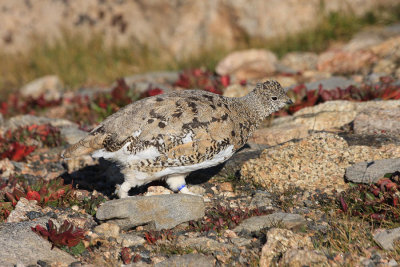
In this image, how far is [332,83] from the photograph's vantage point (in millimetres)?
9164

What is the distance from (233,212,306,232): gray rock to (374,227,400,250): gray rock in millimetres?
763

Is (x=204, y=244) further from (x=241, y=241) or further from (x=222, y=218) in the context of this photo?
(x=222, y=218)

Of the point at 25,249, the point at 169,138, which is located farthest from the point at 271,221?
the point at 25,249

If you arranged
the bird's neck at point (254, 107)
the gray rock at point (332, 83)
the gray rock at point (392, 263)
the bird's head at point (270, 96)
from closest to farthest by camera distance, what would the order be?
the gray rock at point (392, 263) → the bird's neck at point (254, 107) → the bird's head at point (270, 96) → the gray rock at point (332, 83)

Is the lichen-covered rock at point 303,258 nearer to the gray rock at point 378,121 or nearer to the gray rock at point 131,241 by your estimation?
the gray rock at point 131,241

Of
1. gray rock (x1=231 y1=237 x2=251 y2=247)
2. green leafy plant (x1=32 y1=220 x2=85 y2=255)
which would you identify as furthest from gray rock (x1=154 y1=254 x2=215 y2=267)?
green leafy plant (x1=32 y1=220 x2=85 y2=255)

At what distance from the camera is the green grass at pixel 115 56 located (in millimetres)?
12219

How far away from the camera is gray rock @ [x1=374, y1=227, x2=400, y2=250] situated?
4.24 m

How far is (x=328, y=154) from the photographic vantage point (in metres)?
5.85

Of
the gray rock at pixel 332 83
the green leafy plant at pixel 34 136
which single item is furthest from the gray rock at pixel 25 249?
the gray rock at pixel 332 83

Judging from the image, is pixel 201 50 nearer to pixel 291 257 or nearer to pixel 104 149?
pixel 104 149

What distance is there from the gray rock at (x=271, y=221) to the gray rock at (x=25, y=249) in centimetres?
178

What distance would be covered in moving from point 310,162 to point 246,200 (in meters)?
0.95

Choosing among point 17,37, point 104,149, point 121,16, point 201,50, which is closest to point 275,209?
point 104,149
